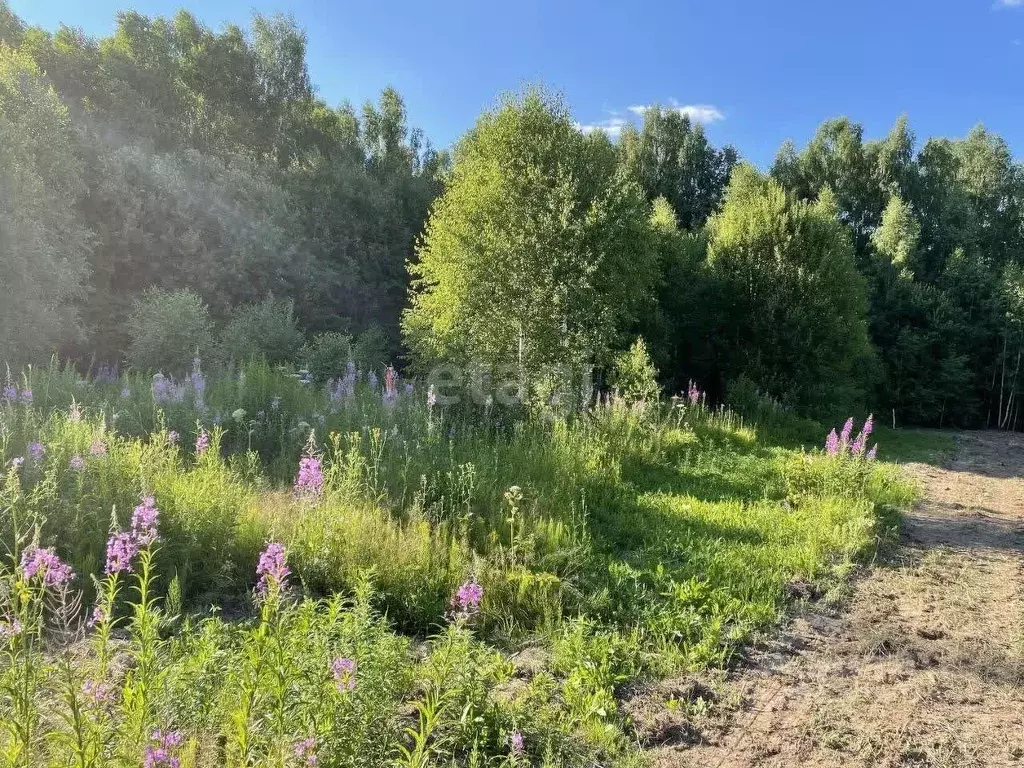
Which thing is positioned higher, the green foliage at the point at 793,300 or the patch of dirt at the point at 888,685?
the green foliage at the point at 793,300

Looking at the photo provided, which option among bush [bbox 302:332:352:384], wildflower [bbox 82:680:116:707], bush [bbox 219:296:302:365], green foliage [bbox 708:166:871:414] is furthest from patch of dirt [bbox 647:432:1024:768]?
green foliage [bbox 708:166:871:414]

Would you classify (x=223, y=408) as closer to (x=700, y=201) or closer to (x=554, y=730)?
(x=554, y=730)

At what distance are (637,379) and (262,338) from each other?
719 centimetres

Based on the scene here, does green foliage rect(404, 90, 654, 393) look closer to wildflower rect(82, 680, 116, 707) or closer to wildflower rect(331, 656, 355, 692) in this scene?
wildflower rect(331, 656, 355, 692)

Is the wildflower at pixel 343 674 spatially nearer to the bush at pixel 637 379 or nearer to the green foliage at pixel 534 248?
the bush at pixel 637 379

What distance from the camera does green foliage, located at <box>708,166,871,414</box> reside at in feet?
47.4

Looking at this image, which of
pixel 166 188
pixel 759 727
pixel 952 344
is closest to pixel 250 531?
pixel 759 727

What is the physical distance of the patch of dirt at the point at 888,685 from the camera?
7.96ft

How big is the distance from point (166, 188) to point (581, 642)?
15.0m

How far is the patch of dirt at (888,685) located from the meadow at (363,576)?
0.23 meters

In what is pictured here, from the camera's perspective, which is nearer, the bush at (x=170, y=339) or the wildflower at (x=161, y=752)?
the wildflower at (x=161, y=752)

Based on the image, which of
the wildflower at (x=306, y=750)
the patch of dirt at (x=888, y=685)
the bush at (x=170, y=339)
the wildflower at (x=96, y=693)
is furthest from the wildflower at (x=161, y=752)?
the bush at (x=170, y=339)

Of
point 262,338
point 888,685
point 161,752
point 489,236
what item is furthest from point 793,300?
point 161,752

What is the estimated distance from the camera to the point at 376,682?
85.4 inches
